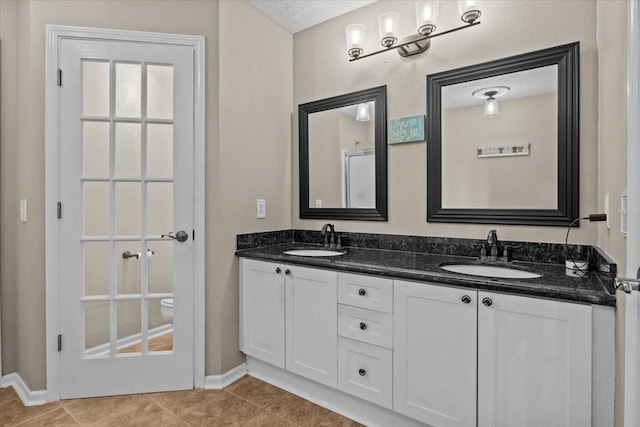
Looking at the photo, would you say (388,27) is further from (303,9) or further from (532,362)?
(532,362)

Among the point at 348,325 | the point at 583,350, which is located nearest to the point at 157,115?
the point at 348,325

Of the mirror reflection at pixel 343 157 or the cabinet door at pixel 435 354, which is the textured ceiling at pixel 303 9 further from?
the cabinet door at pixel 435 354

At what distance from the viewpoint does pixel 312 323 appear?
1948mm

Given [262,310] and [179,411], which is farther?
[262,310]

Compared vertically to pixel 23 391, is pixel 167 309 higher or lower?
higher

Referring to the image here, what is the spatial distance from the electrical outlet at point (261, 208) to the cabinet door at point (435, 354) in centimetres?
116

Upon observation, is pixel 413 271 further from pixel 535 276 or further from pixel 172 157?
pixel 172 157

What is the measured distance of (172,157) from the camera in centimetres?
212

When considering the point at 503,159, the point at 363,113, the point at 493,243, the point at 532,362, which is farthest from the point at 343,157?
the point at 532,362

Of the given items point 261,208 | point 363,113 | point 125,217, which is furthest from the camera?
point 261,208

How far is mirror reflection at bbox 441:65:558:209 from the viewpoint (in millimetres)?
1734

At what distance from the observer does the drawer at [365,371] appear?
1.68 metres

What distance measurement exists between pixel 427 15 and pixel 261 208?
1556 millimetres

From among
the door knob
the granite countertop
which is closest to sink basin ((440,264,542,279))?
the granite countertop
